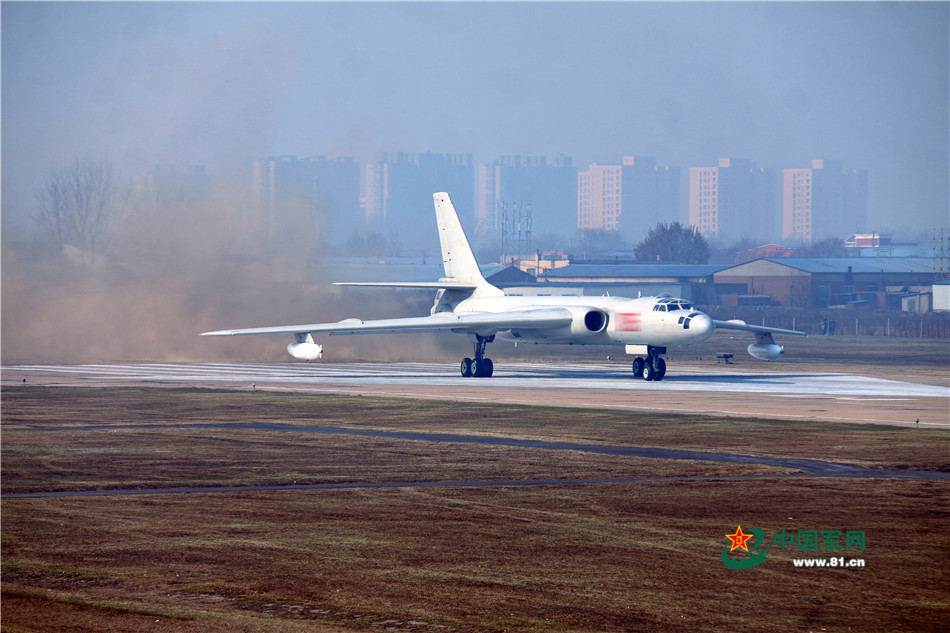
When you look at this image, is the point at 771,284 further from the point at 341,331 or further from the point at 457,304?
the point at 341,331

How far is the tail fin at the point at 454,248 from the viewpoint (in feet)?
147

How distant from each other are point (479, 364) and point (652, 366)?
6.80 metres

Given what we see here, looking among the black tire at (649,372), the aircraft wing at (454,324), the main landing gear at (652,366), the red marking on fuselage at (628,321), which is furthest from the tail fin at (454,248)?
the black tire at (649,372)

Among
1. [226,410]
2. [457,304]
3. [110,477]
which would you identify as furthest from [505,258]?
[110,477]

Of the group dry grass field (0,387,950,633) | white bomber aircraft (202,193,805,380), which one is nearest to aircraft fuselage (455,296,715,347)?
white bomber aircraft (202,193,805,380)

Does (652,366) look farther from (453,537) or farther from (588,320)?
(453,537)

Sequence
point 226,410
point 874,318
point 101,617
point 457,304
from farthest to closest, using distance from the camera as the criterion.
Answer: point 874,318 < point 457,304 < point 226,410 < point 101,617

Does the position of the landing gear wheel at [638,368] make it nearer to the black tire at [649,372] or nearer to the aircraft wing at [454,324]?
the black tire at [649,372]

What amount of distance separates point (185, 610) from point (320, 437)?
12314 mm

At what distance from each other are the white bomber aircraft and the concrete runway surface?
1.22 metres

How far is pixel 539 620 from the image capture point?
883 cm

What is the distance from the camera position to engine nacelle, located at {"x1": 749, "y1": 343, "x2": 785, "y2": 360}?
41.4m

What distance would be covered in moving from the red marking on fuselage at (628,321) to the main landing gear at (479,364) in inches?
204

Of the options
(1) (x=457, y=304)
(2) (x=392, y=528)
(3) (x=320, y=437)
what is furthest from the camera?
(1) (x=457, y=304)
